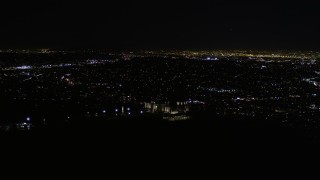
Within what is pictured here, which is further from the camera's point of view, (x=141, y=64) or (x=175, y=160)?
(x=141, y=64)

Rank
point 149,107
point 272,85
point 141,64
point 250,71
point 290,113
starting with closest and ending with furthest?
point 290,113, point 149,107, point 272,85, point 250,71, point 141,64

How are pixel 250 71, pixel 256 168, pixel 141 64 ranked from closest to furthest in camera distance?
1. pixel 256 168
2. pixel 250 71
3. pixel 141 64

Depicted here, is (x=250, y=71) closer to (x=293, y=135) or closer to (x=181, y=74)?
(x=181, y=74)

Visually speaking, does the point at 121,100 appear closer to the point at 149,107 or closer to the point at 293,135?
the point at 149,107

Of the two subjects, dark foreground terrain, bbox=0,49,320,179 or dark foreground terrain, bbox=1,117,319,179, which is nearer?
dark foreground terrain, bbox=1,117,319,179

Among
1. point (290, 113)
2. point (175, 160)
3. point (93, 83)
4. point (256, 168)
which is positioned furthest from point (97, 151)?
point (93, 83)

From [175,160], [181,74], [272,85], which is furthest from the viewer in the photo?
[181,74]

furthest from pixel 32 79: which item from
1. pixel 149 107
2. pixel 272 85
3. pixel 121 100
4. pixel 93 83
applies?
pixel 272 85

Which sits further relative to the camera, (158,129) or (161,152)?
(158,129)

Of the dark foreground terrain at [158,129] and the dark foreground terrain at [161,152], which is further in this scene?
the dark foreground terrain at [158,129]
